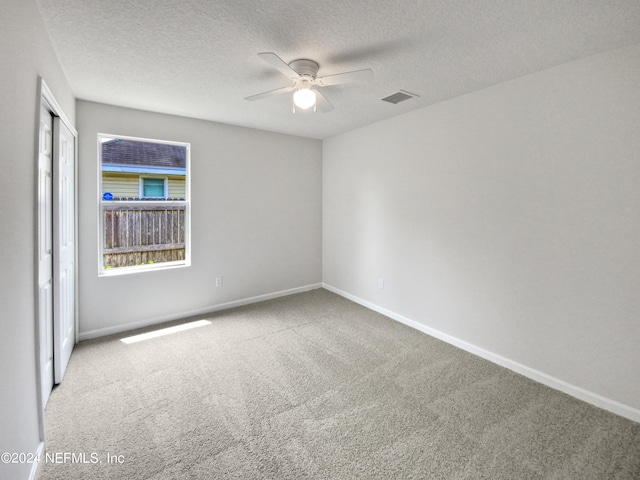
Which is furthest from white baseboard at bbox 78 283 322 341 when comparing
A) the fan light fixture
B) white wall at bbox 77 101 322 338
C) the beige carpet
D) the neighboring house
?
the fan light fixture

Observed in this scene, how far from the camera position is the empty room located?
177 cm

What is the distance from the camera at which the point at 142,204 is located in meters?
3.73

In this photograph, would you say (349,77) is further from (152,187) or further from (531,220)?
(152,187)

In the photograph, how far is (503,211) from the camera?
2832 mm

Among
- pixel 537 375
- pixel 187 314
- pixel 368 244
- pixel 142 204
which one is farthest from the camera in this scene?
pixel 368 244

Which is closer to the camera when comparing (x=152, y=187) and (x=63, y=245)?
(x=63, y=245)

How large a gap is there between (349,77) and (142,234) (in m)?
3.05

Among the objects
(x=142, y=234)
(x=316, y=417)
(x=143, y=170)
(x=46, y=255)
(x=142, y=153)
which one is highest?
(x=142, y=153)

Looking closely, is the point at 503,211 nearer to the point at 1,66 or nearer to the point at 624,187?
the point at 624,187

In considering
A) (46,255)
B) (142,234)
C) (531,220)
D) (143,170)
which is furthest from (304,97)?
(142,234)

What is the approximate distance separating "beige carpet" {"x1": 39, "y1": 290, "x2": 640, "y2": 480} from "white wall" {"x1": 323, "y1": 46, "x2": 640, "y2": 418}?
1.14 feet

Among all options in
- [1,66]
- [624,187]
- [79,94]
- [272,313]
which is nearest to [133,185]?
[79,94]

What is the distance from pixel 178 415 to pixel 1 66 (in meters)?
2.14

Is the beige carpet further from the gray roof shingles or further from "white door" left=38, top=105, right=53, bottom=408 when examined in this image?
the gray roof shingles
